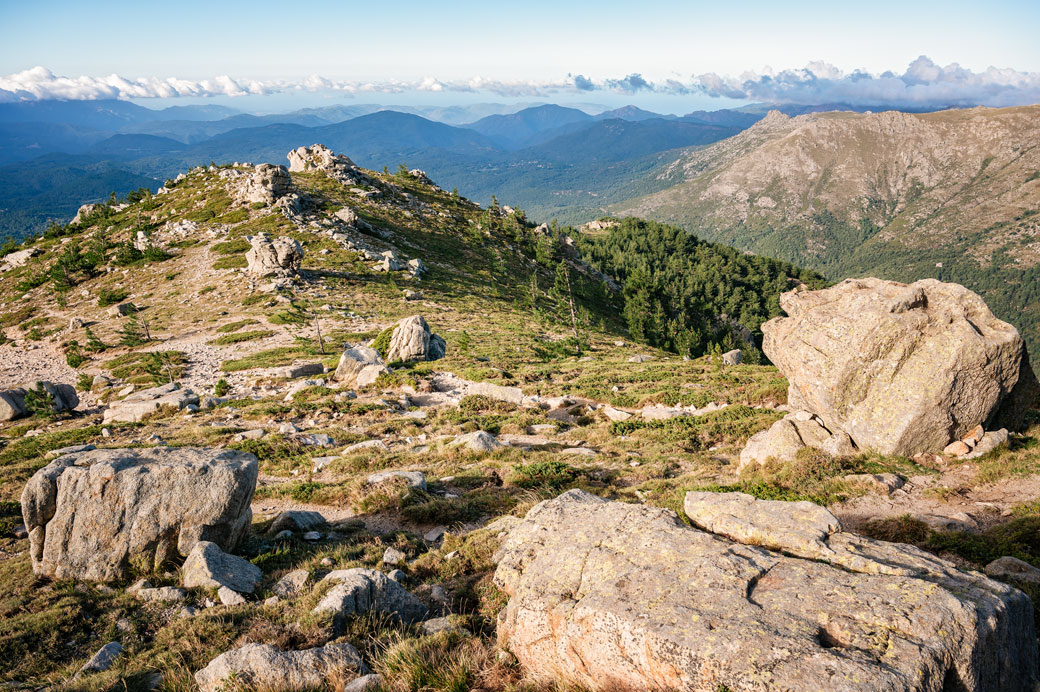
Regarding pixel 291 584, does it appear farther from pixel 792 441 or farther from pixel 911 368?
pixel 911 368

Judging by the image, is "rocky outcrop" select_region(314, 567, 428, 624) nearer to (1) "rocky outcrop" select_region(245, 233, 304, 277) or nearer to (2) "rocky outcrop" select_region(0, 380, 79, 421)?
(2) "rocky outcrop" select_region(0, 380, 79, 421)

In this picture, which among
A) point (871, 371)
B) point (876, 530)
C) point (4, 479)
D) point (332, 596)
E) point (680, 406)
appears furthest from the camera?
point (680, 406)

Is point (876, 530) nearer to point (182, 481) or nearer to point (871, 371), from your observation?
point (871, 371)

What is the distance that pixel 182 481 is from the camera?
12.1 metres

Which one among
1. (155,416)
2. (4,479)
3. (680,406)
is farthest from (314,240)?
(680,406)

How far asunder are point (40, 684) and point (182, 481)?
475 cm

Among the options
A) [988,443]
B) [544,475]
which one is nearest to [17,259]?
[544,475]

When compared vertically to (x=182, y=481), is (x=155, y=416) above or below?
below

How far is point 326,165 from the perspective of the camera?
103 meters

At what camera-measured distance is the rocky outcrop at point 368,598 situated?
909 cm

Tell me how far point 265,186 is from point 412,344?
55302 mm

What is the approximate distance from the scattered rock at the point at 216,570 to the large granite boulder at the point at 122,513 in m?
0.85

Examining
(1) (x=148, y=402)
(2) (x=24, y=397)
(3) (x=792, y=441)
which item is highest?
(3) (x=792, y=441)

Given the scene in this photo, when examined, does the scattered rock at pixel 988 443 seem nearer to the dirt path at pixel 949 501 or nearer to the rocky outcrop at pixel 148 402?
the dirt path at pixel 949 501
